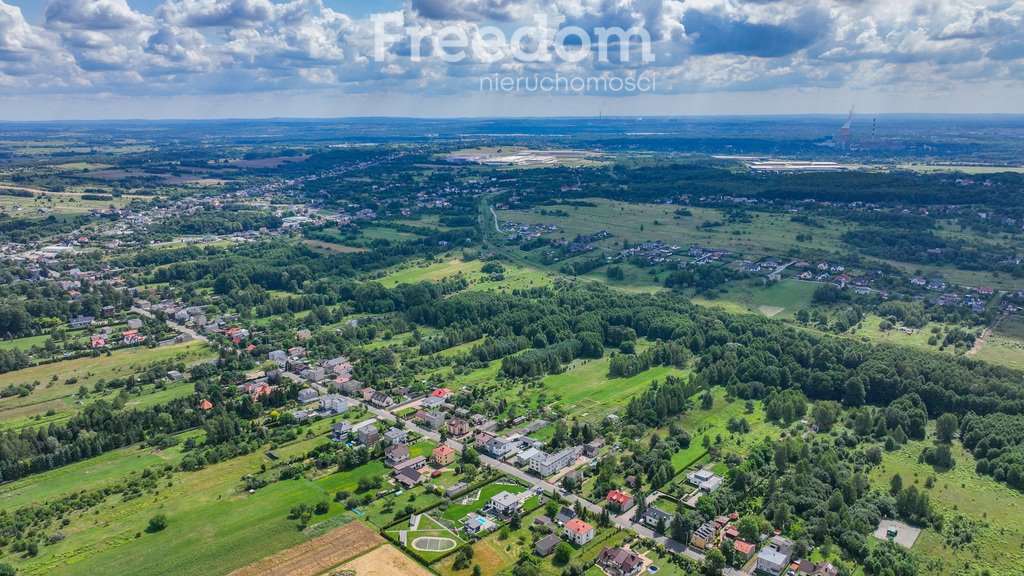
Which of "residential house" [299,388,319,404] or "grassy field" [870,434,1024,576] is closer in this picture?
"grassy field" [870,434,1024,576]

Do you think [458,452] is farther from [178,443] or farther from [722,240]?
[722,240]

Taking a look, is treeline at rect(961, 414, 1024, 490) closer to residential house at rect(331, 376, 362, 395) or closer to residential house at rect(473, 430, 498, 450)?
residential house at rect(473, 430, 498, 450)

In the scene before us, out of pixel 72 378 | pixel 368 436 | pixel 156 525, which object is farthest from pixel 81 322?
pixel 368 436

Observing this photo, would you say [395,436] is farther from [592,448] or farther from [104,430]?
[104,430]

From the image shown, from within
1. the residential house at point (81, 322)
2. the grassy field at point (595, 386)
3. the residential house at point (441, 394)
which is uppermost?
the residential house at point (81, 322)

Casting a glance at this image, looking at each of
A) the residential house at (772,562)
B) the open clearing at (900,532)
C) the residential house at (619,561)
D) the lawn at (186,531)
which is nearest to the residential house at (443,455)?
the lawn at (186,531)

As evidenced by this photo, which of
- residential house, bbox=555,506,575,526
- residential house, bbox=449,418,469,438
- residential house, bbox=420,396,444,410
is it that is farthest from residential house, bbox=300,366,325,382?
residential house, bbox=555,506,575,526

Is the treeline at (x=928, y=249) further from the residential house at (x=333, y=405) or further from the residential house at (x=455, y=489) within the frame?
the residential house at (x=333, y=405)
